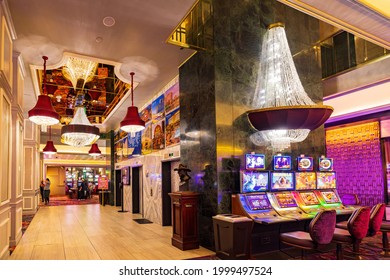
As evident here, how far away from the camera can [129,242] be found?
6.50 meters

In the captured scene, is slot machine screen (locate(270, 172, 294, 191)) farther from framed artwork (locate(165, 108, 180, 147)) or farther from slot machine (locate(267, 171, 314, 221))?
framed artwork (locate(165, 108, 180, 147))

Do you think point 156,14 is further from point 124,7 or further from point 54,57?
point 54,57

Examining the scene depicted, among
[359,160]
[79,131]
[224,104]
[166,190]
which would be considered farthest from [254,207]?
[359,160]

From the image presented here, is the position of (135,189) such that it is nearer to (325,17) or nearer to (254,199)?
(254,199)

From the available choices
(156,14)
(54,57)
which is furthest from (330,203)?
(54,57)

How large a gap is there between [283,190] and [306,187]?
1.98 ft

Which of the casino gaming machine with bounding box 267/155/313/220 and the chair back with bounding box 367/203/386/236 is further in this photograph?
the casino gaming machine with bounding box 267/155/313/220

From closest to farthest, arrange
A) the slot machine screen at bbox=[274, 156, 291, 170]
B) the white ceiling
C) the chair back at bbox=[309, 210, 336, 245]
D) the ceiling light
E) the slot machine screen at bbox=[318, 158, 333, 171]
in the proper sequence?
the chair back at bbox=[309, 210, 336, 245] < the white ceiling < the slot machine screen at bbox=[274, 156, 291, 170] < the slot machine screen at bbox=[318, 158, 333, 171] < the ceiling light

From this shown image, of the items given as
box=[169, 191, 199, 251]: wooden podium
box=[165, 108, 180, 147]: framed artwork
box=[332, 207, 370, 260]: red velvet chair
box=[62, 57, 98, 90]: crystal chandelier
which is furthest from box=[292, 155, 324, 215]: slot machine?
box=[62, 57, 98, 90]: crystal chandelier

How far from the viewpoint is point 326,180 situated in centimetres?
→ 658

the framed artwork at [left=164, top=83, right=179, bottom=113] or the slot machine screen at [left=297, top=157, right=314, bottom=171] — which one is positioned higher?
the framed artwork at [left=164, top=83, right=179, bottom=113]

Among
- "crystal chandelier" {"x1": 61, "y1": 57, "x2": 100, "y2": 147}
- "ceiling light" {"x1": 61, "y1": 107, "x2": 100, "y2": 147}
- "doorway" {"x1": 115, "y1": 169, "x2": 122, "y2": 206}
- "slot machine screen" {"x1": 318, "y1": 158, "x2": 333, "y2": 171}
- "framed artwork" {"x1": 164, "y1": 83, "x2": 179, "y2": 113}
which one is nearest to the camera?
"slot machine screen" {"x1": 318, "y1": 158, "x2": 333, "y2": 171}

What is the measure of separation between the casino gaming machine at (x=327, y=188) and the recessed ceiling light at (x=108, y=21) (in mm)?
4906

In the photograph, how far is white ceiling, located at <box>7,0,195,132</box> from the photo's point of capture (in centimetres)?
469
